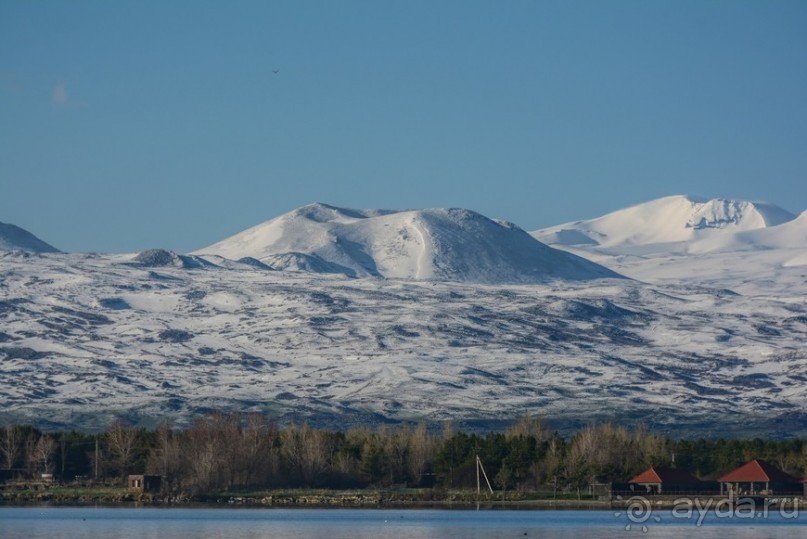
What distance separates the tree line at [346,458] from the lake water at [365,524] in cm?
1580

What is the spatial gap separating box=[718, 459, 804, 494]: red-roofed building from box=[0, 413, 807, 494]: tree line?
5405 mm

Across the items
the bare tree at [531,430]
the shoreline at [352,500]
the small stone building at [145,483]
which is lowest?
the shoreline at [352,500]

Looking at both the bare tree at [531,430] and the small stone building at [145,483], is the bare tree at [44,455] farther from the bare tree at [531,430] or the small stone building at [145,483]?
the bare tree at [531,430]

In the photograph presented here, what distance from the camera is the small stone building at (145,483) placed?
103175mm

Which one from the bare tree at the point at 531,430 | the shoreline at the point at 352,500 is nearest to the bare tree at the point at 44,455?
the shoreline at the point at 352,500

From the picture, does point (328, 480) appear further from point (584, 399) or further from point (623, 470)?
point (584, 399)

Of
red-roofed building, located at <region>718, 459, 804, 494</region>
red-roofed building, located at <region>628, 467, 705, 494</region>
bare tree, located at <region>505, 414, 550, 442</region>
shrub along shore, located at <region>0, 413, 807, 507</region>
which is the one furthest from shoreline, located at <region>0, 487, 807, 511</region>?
bare tree, located at <region>505, 414, 550, 442</region>

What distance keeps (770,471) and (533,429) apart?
1332 inches

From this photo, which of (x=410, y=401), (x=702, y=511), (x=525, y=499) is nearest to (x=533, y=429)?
(x=525, y=499)

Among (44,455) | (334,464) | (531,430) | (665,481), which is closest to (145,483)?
(44,455)

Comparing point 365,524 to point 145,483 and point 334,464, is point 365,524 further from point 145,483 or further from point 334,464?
point 334,464

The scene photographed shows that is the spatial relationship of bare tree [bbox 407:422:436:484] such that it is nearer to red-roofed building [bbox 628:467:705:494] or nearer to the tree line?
the tree line

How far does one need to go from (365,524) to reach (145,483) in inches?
1229

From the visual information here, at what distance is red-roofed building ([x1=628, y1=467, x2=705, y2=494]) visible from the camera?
326ft
